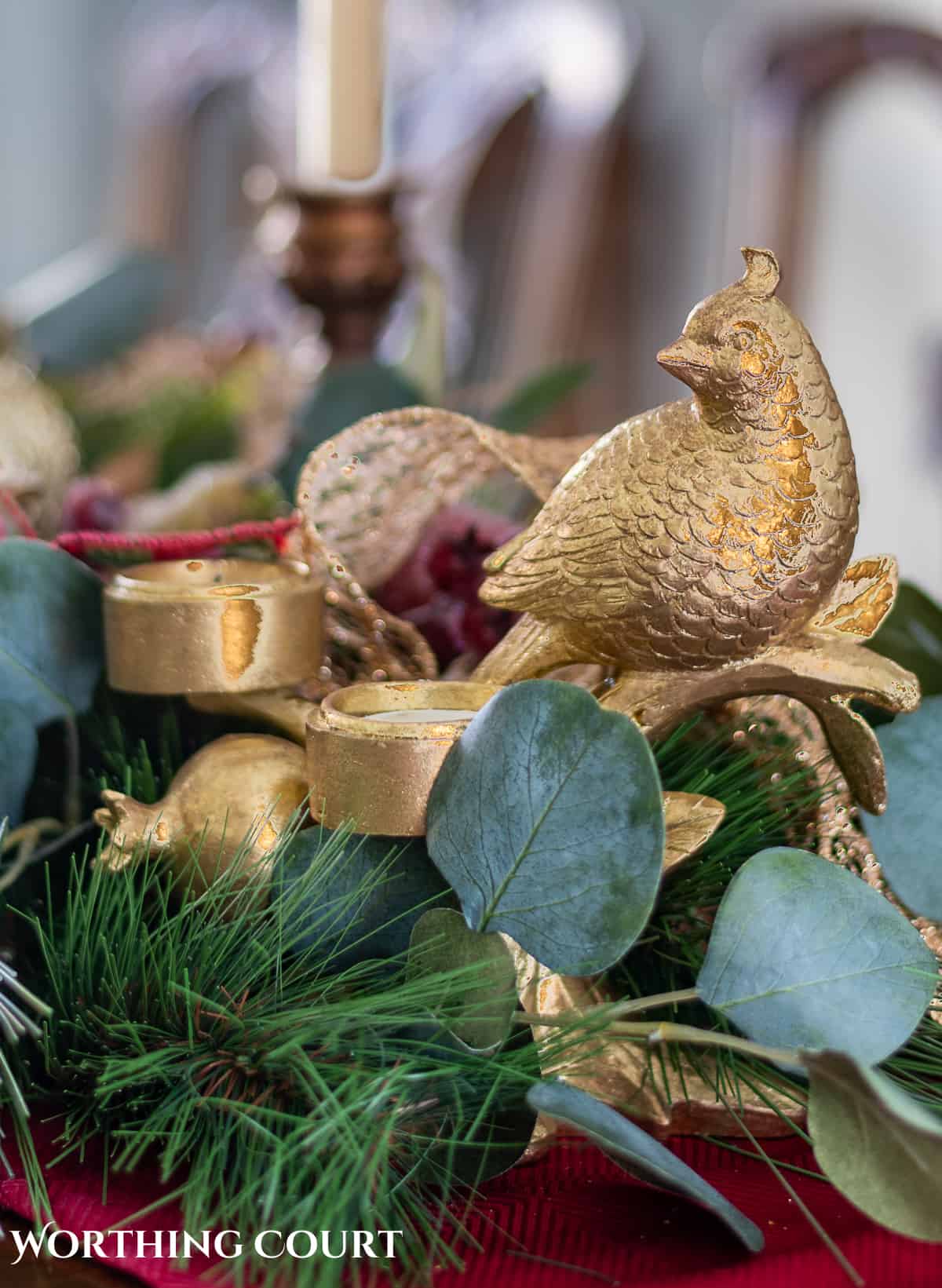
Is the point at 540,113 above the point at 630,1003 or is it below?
above

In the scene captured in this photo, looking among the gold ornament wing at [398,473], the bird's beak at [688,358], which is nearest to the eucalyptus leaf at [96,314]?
the gold ornament wing at [398,473]

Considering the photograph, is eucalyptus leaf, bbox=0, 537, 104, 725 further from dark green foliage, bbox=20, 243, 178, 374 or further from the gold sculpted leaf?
dark green foliage, bbox=20, 243, 178, 374

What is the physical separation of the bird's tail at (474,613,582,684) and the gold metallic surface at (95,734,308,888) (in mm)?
47

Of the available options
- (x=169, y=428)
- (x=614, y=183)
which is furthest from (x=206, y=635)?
(x=614, y=183)

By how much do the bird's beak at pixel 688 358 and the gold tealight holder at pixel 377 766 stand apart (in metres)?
0.08

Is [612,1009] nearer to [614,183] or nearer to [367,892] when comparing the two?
[367,892]

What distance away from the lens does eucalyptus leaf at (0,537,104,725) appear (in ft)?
1.00

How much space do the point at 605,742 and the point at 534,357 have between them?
2.90 feet

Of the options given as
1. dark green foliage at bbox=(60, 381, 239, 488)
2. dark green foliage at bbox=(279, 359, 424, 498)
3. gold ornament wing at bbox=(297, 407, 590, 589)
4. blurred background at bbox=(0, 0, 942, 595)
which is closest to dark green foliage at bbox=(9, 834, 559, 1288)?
gold ornament wing at bbox=(297, 407, 590, 589)

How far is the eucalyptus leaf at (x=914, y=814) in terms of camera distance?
284 millimetres

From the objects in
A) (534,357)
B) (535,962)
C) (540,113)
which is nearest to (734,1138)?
(535,962)

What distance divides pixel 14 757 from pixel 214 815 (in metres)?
0.06

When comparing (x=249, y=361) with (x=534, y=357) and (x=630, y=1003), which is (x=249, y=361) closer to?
(x=534, y=357)

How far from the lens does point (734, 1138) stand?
28 centimetres
